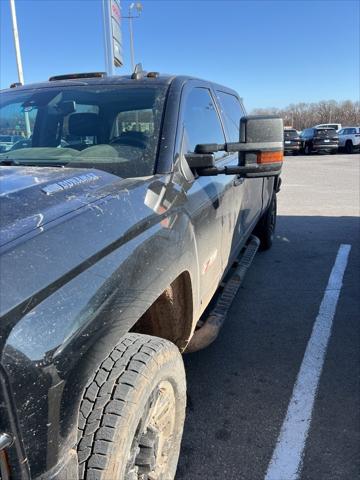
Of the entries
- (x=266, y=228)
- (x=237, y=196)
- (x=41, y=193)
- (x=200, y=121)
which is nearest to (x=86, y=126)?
(x=200, y=121)

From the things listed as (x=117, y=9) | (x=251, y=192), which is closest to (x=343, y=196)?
(x=117, y=9)

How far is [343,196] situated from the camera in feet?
36.4

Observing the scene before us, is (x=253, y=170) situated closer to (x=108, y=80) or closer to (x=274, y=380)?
(x=108, y=80)

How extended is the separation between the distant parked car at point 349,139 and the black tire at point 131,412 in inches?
1130

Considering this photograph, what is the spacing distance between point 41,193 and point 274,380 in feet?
7.12

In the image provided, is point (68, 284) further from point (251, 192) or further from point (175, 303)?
point (251, 192)

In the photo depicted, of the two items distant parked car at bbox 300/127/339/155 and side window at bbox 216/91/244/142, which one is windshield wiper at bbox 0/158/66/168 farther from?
distant parked car at bbox 300/127/339/155

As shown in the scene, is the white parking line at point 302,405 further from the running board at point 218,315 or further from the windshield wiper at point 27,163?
the windshield wiper at point 27,163

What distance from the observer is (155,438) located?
1759mm

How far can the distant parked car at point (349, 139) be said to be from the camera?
90.7 feet

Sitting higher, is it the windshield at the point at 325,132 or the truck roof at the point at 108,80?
the truck roof at the point at 108,80

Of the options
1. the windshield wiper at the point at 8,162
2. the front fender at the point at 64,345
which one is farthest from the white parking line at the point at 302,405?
the windshield wiper at the point at 8,162

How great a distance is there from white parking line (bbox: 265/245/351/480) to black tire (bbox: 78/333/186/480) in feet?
2.12

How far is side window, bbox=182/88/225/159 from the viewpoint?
2557 millimetres
